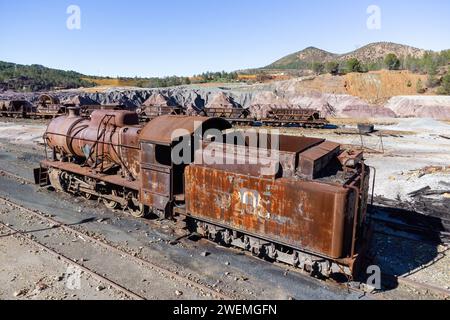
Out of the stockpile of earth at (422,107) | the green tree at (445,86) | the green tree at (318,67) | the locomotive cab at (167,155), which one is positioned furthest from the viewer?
the green tree at (318,67)

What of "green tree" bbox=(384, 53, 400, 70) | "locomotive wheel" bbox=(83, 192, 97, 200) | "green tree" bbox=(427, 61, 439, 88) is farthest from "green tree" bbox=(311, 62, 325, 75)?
"locomotive wheel" bbox=(83, 192, 97, 200)

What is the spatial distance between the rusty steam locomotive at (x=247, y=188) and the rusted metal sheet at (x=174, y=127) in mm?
34

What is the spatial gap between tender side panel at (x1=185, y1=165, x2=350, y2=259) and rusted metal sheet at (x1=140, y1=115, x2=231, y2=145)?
1033 millimetres

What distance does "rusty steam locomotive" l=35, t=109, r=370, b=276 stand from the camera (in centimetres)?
779

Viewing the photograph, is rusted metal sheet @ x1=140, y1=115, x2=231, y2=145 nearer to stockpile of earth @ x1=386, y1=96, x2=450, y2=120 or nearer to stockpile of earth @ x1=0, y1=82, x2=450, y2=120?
stockpile of earth @ x1=0, y1=82, x2=450, y2=120

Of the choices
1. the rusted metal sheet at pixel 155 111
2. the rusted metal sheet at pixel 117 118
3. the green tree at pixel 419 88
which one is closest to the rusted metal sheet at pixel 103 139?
the rusted metal sheet at pixel 117 118

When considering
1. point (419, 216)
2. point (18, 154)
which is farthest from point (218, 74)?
point (419, 216)

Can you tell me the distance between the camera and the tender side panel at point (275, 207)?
24.8 ft

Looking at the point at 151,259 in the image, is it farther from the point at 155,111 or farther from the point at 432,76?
the point at 432,76

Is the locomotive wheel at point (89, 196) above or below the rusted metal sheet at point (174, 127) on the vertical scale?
below

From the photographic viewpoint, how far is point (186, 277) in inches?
338

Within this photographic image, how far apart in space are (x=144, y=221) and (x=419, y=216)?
9.58 meters

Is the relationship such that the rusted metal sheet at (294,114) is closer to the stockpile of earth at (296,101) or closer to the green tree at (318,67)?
the stockpile of earth at (296,101)

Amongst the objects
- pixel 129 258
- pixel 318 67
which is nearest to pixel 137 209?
pixel 129 258
